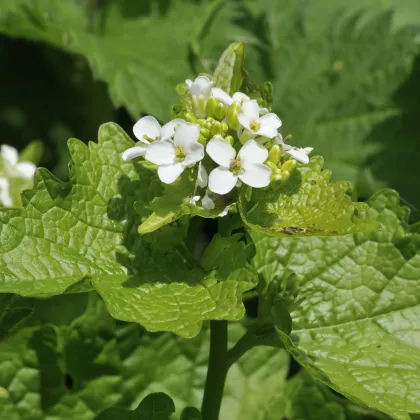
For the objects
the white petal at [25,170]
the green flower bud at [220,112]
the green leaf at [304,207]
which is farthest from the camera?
the white petal at [25,170]

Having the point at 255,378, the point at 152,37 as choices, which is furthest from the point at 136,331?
the point at 152,37

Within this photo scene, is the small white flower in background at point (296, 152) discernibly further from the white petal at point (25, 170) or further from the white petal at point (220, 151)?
the white petal at point (25, 170)

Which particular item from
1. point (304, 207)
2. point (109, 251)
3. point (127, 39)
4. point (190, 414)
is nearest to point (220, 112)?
point (304, 207)

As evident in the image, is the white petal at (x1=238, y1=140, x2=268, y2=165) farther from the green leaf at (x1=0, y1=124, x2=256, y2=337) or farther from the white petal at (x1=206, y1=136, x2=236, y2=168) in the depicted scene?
the green leaf at (x1=0, y1=124, x2=256, y2=337)

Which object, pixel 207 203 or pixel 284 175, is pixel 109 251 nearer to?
pixel 207 203

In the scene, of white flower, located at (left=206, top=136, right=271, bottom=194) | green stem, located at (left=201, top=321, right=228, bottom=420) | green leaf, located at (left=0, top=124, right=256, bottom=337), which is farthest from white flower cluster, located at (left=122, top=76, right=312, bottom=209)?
green stem, located at (left=201, top=321, right=228, bottom=420)

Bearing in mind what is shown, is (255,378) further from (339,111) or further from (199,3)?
(199,3)

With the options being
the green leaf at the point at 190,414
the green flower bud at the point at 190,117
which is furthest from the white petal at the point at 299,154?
the green leaf at the point at 190,414
